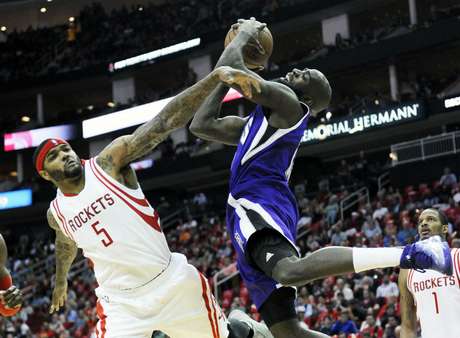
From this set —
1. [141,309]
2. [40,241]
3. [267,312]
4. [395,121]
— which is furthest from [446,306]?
[40,241]

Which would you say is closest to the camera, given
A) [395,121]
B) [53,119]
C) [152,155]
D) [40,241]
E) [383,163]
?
[395,121]

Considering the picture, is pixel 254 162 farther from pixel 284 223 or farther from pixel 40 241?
pixel 40 241

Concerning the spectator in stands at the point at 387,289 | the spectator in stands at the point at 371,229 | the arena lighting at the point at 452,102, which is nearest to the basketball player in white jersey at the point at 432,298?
the spectator in stands at the point at 387,289

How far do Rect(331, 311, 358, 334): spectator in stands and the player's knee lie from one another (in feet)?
31.5

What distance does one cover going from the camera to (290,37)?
1436 inches

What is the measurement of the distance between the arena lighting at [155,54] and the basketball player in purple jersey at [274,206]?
29.6m

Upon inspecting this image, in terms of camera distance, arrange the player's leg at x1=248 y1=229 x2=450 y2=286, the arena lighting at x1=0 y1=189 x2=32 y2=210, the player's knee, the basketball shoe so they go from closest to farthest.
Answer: the player's leg at x1=248 y1=229 x2=450 y2=286, the player's knee, the basketball shoe, the arena lighting at x1=0 y1=189 x2=32 y2=210

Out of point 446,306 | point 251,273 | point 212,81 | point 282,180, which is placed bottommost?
point 446,306

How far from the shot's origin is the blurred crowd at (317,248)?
15633mm

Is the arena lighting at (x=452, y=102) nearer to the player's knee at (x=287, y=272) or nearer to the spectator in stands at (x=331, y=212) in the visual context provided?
the spectator in stands at (x=331, y=212)

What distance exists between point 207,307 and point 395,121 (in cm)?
2168

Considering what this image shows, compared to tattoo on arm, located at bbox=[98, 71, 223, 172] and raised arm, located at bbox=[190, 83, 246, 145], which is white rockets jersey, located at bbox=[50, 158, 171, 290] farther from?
raised arm, located at bbox=[190, 83, 246, 145]

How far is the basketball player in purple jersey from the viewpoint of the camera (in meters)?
5.22

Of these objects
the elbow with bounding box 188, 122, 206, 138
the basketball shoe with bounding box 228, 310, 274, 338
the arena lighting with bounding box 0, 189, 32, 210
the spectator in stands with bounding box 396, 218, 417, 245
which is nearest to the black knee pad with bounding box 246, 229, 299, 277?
the basketball shoe with bounding box 228, 310, 274, 338
